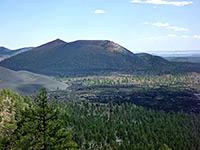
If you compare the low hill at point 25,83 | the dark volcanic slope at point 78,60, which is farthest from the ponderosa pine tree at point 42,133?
the dark volcanic slope at point 78,60

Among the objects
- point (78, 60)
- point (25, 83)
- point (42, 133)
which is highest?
point (78, 60)

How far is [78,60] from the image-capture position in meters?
170

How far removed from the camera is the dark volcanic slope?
15488 cm

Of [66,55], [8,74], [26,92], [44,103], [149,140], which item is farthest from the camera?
[66,55]

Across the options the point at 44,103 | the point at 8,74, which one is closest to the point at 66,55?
A: the point at 8,74

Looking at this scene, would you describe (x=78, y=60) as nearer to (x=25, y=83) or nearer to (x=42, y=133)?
(x=25, y=83)

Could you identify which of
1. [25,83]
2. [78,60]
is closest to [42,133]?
[25,83]

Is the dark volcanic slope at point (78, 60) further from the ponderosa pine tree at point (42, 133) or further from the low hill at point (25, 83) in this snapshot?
the ponderosa pine tree at point (42, 133)

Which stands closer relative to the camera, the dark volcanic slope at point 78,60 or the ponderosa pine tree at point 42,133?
the ponderosa pine tree at point 42,133

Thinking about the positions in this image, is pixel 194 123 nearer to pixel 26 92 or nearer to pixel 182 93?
pixel 182 93

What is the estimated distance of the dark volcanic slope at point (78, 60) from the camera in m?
155

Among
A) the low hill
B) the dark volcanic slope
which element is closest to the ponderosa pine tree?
the low hill

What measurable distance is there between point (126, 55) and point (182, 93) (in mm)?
112351

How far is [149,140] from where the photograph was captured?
35.0 metres
